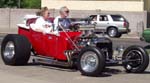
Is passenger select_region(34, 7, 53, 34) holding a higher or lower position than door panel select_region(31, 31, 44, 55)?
higher

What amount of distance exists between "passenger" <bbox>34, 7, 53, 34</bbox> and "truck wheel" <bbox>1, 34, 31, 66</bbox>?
522 mm

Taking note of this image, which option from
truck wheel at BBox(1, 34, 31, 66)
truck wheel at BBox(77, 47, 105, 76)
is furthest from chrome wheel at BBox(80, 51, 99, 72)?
truck wheel at BBox(1, 34, 31, 66)

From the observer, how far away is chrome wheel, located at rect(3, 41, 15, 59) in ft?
49.5

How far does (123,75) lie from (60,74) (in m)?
1.64

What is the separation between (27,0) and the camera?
63375 millimetres

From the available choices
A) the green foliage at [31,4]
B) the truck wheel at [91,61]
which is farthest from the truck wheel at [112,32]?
the truck wheel at [91,61]

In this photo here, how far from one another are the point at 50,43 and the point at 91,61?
6.21ft

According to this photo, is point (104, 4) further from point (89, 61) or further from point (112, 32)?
point (89, 61)

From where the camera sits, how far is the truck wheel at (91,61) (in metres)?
12.8

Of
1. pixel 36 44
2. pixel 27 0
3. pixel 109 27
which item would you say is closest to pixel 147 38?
pixel 36 44

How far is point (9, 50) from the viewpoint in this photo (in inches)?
603

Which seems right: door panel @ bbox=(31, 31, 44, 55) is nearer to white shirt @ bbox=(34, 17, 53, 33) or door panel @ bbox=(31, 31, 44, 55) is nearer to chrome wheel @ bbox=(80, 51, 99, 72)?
white shirt @ bbox=(34, 17, 53, 33)

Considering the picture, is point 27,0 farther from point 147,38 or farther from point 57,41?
point 57,41

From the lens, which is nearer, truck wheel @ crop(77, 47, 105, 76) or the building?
truck wheel @ crop(77, 47, 105, 76)
